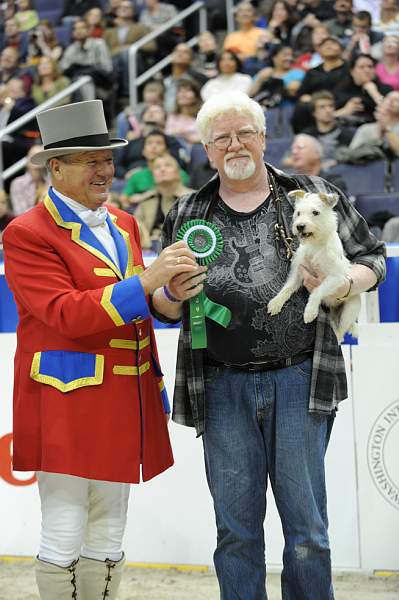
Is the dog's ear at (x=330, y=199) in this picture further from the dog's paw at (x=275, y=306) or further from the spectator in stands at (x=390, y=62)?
the spectator in stands at (x=390, y=62)

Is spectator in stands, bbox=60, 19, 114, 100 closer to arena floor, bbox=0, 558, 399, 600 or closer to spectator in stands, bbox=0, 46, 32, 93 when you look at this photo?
spectator in stands, bbox=0, 46, 32, 93

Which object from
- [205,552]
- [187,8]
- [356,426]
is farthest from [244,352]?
[187,8]

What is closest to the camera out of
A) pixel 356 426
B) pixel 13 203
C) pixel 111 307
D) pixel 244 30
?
pixel 111 307

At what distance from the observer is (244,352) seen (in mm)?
2650

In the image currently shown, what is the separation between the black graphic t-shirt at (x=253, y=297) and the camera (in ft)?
8.64

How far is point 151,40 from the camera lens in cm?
1013

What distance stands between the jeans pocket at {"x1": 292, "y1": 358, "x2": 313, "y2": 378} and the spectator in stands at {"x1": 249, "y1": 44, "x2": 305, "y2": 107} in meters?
5.60

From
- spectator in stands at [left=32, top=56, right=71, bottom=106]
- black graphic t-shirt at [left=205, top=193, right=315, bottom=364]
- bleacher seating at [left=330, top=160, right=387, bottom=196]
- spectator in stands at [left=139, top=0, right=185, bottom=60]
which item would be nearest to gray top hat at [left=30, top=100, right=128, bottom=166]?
black graphic t-shirt at [left=205, top=193, right=315, bottom=364]

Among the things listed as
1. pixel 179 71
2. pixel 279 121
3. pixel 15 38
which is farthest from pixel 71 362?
pixel 15 38

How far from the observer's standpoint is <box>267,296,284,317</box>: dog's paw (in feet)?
8.50

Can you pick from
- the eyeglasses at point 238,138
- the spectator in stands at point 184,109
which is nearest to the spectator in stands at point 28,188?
the spectator in stands at point 184,109

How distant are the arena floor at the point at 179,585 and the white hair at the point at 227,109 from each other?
1995 mm

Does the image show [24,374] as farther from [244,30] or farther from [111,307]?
[244,30]

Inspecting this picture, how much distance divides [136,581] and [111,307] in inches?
69.4
